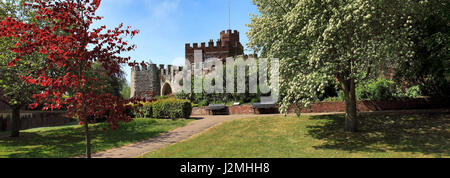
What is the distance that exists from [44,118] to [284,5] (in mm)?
24467

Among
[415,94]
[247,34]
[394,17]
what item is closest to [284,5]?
→ [247,34]

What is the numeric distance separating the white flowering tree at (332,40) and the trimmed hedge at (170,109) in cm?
826

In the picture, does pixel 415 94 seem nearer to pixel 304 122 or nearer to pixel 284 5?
pixel 304 122

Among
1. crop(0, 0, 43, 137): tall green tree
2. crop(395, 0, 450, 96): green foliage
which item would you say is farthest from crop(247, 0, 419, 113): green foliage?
crop(0, 0, 43, 137): tall green tree

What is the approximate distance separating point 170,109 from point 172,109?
0.52 feet

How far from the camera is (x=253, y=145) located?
1001cm

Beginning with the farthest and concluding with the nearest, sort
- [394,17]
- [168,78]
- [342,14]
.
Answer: [168,78], [394,17], [342,14]

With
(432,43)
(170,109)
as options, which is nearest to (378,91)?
(432,43)

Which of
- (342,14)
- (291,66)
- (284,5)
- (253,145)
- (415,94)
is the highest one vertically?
(284,5)

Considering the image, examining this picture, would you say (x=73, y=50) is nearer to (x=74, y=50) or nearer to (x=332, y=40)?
(x=74, y=50)

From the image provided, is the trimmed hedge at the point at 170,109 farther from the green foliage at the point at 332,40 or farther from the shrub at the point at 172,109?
the green foliage at the point at 332,40

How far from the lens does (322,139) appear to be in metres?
10.5

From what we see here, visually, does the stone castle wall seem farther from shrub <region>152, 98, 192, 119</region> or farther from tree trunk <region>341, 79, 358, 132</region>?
tree trunk <region>341, 79, 358, 132</region>

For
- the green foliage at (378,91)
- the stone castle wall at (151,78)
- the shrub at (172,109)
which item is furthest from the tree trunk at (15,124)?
the stone castle wall at (151,78)
